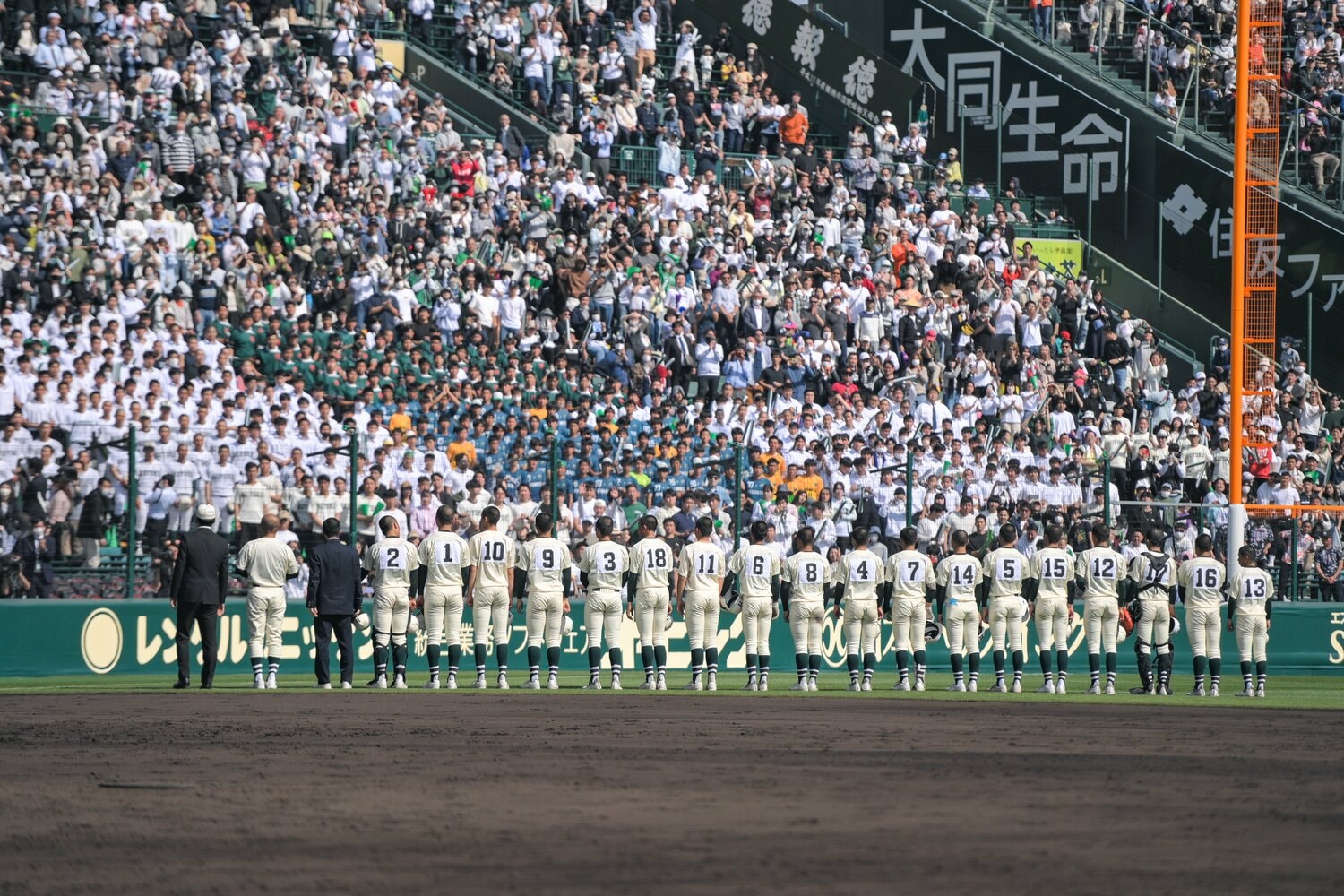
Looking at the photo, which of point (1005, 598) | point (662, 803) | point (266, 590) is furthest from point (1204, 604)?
point (662, 803)

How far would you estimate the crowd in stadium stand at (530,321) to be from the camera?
25.3m

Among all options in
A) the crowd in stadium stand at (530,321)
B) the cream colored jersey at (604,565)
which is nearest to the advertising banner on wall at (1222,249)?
the crowd in stadium stand at (530,321)

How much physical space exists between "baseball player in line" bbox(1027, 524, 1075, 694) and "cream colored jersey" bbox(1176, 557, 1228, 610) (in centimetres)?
134

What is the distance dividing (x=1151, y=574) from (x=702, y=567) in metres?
5.13

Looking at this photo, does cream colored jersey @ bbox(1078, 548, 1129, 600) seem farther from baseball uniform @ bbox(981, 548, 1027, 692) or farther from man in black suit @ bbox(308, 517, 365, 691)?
man in black suit @ bbox(308, 517, 365, 691)

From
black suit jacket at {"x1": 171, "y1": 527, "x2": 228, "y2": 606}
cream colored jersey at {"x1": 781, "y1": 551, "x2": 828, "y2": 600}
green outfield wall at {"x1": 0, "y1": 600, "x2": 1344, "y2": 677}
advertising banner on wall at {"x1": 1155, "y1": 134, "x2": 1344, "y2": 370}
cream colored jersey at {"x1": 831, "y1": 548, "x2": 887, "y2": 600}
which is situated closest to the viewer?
black suit jacket at {"x1": 171, "y1": 527, "x2": 228, "y2": 606}

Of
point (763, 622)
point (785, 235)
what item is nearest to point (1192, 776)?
point (763, 622)

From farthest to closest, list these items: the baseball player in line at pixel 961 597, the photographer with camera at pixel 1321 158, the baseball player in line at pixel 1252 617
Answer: the photographer with camera at pixel 1321 158
the baseball player in line at pixel 1252 617
the baseball player in line at pixel 961 597

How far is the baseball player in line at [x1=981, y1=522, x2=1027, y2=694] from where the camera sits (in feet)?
75.2

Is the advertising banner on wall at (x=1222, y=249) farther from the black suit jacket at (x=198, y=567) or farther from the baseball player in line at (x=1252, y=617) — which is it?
the black suit jacket at (x=198, y=567)

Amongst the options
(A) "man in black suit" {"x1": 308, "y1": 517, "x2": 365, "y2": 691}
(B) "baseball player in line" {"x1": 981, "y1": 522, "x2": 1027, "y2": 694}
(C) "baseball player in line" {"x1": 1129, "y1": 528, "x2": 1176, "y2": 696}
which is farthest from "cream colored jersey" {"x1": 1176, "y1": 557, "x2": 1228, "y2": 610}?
(A) "man in black suit" {"x1": 308, "y1": 517, "x2": 365, "y2": 691}

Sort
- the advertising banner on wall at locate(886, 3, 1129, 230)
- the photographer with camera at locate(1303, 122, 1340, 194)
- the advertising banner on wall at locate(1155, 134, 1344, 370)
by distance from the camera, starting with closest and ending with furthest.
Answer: the advertising banner on wall at locate(1155, 134, 1344, 370)
the photographer with camera at locate(1303, 122, 1340, 194)
the advertising banner on wall at locate(886, 3, 1129, 230)

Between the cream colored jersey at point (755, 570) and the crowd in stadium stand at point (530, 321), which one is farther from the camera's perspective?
the crowd in stadium stand at point (530, 321)

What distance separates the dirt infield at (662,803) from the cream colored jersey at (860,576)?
4566 millimetres
